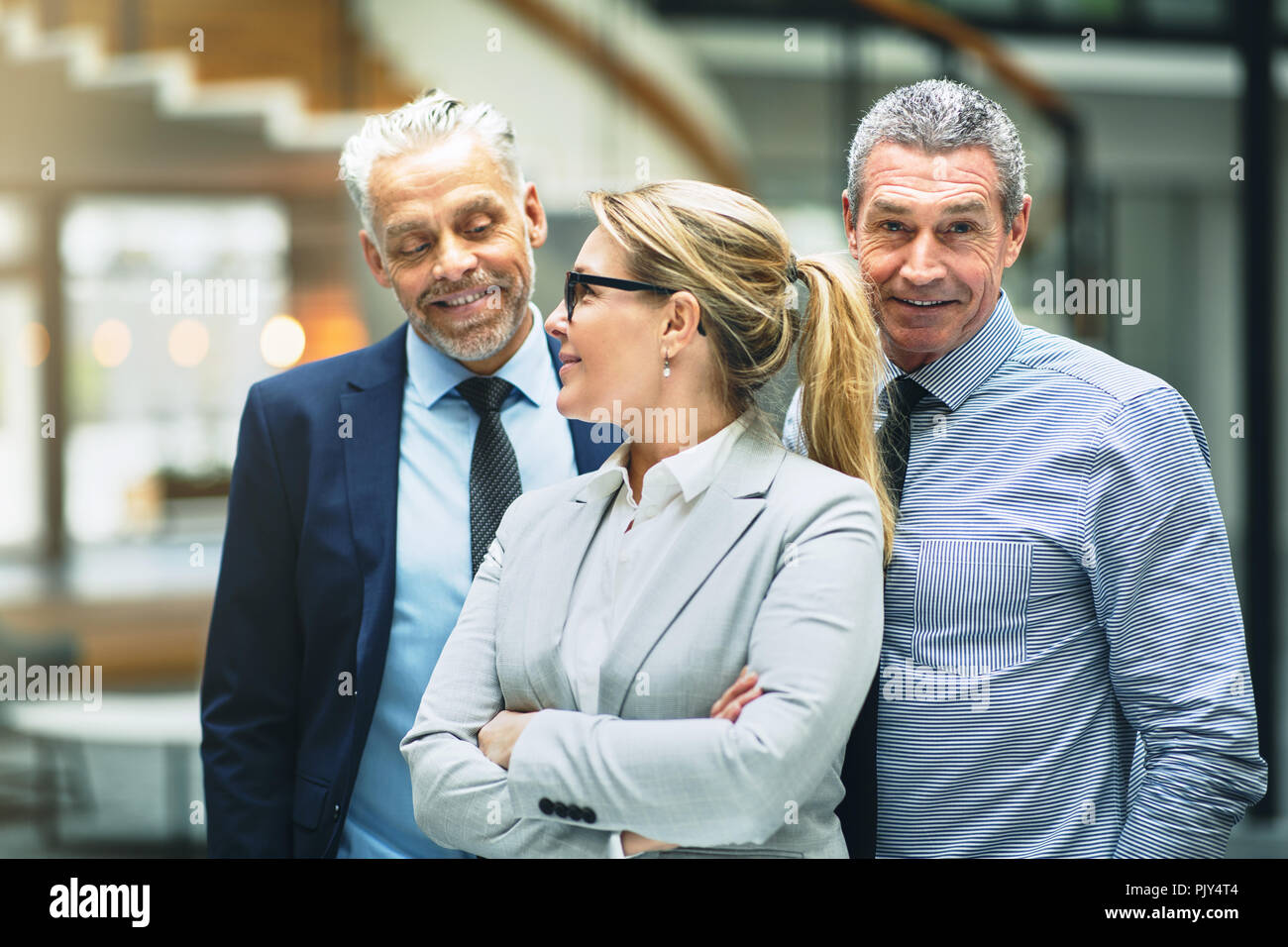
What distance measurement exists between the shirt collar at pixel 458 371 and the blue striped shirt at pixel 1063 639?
715 millimetres

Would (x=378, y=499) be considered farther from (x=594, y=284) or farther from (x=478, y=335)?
(x=594, y=284)

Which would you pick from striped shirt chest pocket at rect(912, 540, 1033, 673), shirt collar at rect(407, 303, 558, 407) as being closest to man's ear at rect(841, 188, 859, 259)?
striped shirt chest pocket at rect(912, 540, 1033, 673)

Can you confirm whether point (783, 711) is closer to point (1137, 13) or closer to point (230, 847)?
point (230, 847)

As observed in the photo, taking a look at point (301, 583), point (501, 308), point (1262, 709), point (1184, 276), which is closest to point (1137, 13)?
point (1184, 276)

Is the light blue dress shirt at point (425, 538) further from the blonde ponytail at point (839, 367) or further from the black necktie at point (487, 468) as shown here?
the blonde ponytail at point (839, 367)

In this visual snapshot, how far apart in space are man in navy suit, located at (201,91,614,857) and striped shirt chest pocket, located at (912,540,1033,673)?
24.5 inches

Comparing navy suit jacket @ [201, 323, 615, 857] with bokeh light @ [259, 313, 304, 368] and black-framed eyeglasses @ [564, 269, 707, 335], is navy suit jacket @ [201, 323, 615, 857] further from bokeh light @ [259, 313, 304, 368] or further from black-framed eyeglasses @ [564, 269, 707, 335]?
bokeh light @ [259, 313, 304, 368]

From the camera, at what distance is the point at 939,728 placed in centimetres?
159

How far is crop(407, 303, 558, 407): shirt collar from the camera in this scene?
1.99m

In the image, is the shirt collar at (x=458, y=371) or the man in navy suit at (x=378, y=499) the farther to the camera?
the shirt collar at (x=458, y=371)

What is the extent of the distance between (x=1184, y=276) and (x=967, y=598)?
716 cm

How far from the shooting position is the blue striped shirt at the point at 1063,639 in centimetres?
154

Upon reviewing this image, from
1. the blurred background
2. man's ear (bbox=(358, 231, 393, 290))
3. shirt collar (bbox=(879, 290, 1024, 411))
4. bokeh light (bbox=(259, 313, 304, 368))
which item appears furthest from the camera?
bokeh light (bbox=(259, 313, 304, 368))

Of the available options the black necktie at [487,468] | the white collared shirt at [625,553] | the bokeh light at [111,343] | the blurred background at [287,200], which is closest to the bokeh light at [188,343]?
the blurred background at [287,200]
